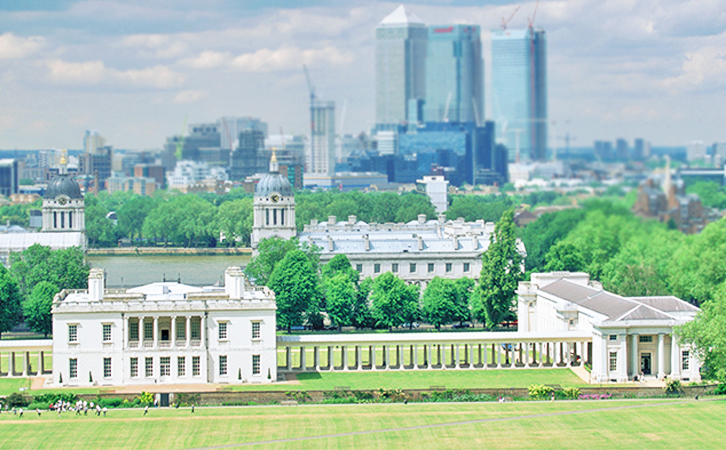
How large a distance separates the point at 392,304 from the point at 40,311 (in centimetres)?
2815

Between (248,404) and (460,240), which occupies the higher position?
(460,240)

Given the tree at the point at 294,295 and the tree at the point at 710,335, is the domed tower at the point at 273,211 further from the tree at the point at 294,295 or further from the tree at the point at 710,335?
the tree at the point at 710,335

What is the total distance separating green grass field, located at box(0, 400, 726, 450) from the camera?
2645 inches

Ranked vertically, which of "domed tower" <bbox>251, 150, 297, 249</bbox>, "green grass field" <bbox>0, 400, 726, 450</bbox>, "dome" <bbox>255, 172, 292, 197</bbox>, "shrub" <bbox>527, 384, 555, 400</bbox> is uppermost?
"dome" <bbox>255, 172, 292, 197</bbox>

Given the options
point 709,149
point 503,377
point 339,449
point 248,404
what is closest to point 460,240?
point 503,377

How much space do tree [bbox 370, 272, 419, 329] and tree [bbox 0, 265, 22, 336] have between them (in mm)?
28790

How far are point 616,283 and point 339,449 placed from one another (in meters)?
53.8

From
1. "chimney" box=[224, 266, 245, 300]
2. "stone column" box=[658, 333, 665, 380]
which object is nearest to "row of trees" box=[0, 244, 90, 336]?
"chimney" box=[224, 266, 245, 300]

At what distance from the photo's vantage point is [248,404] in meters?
76.8

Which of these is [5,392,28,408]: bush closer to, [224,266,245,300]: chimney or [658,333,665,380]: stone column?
[224,266,245,300]: chimney

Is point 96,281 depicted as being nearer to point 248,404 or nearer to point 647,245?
point 248,404

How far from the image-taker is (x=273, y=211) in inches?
5591

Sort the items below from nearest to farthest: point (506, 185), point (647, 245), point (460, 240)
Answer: point (647, 245)
point (460, 240)
point (506, 185)

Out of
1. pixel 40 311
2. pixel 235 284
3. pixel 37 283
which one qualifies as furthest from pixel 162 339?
pixel 37 283
